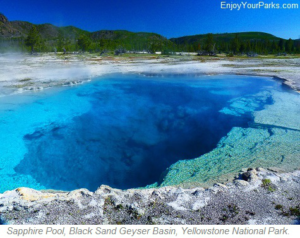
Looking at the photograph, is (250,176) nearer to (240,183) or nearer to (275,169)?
(240,183)

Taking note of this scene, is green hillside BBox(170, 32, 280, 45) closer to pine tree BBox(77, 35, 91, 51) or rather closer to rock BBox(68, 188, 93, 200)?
pine tree BBox(77, 35, 91, 51)

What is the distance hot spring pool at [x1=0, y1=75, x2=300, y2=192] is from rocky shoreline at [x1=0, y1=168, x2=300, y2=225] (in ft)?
→ 3.63

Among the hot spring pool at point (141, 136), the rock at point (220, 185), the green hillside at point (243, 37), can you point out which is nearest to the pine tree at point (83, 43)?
the hot spring pool at point (141, 136)

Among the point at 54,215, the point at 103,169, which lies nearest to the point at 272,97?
the point at 103,169

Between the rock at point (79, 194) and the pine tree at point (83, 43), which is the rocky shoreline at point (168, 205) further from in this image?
the pine tree at point (83, 43)

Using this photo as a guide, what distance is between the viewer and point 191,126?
10031 mm

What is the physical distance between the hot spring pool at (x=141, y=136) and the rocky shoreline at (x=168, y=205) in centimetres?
111

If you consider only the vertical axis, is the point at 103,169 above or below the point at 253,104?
below

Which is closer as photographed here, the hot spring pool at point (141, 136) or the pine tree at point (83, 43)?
the hot spring pool at point (141, 136)

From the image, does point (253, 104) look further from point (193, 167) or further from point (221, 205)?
point (221, 205)

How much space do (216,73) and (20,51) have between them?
234 ft

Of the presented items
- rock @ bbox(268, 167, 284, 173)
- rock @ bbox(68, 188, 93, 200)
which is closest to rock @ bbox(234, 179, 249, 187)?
rock @ bbox(268, 167, 284, 173)

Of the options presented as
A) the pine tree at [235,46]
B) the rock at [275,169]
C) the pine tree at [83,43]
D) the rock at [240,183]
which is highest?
the pine tree at [83,43]

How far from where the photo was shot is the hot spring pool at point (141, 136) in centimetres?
630
